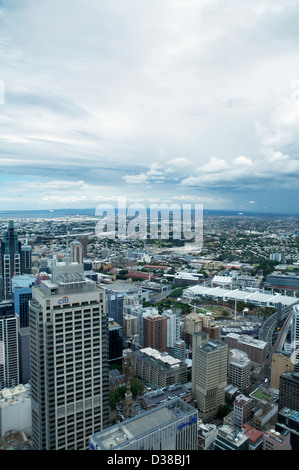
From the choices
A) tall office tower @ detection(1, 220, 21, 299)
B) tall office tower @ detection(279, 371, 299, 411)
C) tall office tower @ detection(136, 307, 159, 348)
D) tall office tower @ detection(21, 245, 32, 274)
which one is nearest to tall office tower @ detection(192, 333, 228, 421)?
tall office tower @ detection(279, 371, 299, 411)

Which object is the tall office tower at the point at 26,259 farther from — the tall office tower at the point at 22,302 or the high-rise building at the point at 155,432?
the high-rise building at the point at 155,432

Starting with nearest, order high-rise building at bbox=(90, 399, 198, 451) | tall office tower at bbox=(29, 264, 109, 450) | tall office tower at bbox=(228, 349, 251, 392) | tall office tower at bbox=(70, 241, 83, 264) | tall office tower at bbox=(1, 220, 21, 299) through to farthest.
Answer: high-rise building at bbox=(90, 399, 198, 451)
tall office tower at bbox=(29, 264, 109, 450)
tall office tower at bbox=(228, 349, 251, 392)
tall office tower at bbox=(1, 220, 21, 299)
tall office tower at bbox=(70, 241, 83, 264)

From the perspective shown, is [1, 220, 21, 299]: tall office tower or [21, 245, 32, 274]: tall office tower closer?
[1, 220, 21, 299]: tall office tower

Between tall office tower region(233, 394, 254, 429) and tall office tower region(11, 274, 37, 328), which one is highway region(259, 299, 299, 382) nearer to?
tall office tower region(233, 394, 254, 429)

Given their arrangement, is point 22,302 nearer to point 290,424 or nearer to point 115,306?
point 115,306

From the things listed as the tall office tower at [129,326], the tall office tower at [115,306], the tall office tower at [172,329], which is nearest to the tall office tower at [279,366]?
the tall office tower at [172,329]
